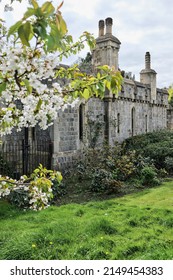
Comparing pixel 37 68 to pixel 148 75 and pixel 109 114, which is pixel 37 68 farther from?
pixel 148 75

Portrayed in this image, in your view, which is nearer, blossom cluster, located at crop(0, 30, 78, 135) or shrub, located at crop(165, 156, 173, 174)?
blossom cluster, located at crop(0, 30, 78, 135)

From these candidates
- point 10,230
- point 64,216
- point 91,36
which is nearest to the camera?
point 91,36

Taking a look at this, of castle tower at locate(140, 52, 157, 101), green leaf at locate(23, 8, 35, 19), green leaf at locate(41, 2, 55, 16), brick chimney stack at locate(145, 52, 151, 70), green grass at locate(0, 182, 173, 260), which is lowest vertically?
green grass at locate(0, 182, 173, 260)

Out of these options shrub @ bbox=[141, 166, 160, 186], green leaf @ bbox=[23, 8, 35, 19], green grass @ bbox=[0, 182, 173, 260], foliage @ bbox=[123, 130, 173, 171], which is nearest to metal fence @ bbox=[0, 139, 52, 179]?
green grass @ bbox=[0, 182, 173, 260]

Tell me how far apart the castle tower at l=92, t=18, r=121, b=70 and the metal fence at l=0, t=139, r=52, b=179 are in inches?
203

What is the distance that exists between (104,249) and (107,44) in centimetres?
1064

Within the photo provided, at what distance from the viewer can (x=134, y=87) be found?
17203 mm

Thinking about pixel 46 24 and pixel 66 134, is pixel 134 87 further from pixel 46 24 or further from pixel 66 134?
pixel 46 24

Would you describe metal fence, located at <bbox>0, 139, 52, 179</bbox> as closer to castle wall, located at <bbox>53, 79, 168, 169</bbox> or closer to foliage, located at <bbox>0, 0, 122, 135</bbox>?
castle wall, located at <bbox>53, 79, 168, 169</bbox>

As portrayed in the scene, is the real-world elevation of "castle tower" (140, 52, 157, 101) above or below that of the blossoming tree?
above

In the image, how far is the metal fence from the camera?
9.87m

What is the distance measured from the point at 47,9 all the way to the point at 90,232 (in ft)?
15.5

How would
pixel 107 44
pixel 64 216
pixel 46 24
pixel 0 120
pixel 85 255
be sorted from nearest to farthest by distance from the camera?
pixel 46 24
pixel 0 120
pixel 85 255
pixel 64 216
pixel 107 44
